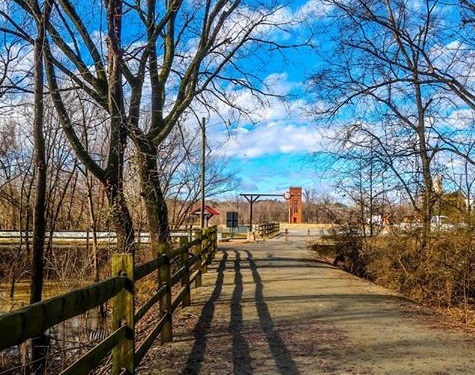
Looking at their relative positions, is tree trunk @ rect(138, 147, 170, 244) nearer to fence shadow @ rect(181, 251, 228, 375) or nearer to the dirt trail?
the dirt trail

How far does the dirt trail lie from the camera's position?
18.8 ft

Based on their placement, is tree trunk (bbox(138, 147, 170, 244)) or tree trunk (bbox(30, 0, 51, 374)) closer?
tree trunk (bbox(30, 0, 51, 374))

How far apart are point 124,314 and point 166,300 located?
2.24 meters

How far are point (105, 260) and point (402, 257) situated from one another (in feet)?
26.4

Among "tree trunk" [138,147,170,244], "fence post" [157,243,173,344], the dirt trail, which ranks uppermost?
"tree trunk" [138,147,170,244]

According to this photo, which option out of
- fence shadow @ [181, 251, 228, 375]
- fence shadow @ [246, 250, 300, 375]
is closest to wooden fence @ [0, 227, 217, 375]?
fence shadow @ [181, 251, 228, 375]

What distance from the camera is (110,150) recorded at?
13234 millimetres

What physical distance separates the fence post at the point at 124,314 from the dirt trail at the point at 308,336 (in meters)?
0.97

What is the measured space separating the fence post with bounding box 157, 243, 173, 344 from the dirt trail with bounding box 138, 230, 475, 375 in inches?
6.2

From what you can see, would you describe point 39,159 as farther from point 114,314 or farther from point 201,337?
point 114,314

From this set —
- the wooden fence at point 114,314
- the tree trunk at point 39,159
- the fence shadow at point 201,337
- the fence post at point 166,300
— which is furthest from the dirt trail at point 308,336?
the tree trunk at point 39,159

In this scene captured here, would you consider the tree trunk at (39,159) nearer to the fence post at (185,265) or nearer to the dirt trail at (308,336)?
the dirt trail at (308,336)

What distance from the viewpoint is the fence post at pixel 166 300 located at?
6695 millimetres

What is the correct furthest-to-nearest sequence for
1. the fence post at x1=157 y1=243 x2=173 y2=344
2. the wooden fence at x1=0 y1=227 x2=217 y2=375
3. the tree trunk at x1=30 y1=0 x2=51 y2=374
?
the tree trunk at x1=30 y1=0 x2=51 y2=374 → the fence post at x1=157 y1=243 x2=173 y2=344 → the wooden fence at x1=0 y1=227 x2=217 y2=375
